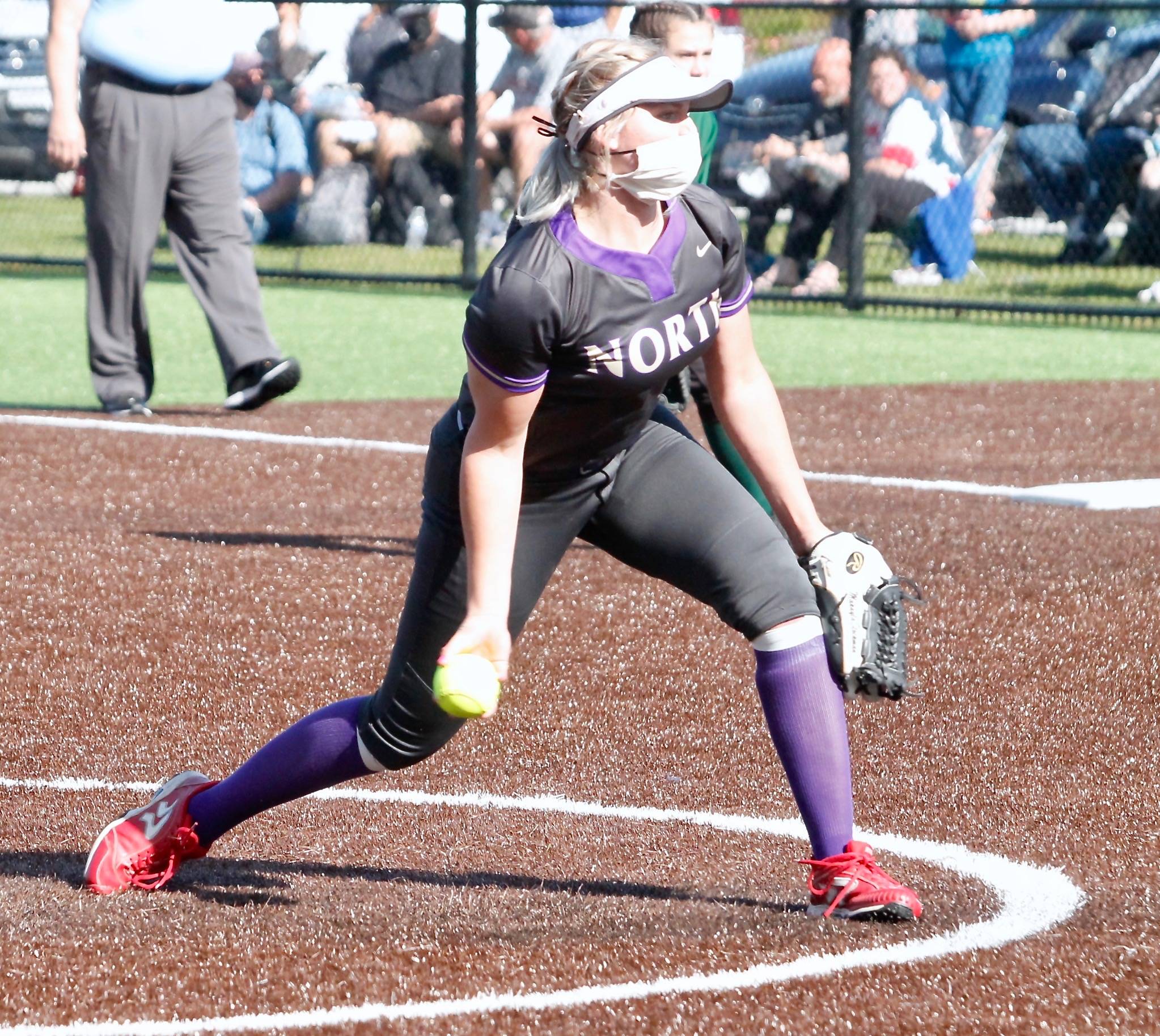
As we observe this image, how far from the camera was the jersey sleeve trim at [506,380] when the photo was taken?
12.1ft

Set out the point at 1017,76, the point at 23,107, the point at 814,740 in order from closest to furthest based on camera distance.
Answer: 1. the point at 814,740
2. the point at 1017,76
3. the point at 23,107

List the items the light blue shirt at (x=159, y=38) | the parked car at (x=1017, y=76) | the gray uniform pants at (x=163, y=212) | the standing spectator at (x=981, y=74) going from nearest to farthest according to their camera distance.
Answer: the light blue shirt at (x=159, y=38) < the gray uniform pants at (x=163, y=212) < the standing spectator at (x=981, y=74) < the parked car at (x=1017, y=76)

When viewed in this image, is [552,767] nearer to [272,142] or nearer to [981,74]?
[981,74]

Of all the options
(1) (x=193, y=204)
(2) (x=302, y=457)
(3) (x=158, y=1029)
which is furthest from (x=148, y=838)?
(1) (x=193, y=204)

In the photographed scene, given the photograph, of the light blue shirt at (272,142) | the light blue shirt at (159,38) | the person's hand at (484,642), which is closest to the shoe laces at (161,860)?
the person's hand at (484,642)

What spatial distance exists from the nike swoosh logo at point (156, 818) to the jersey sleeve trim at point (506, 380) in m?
1.18

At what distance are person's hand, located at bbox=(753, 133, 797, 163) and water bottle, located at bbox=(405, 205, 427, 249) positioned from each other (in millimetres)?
3282

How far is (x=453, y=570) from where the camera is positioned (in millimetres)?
3957

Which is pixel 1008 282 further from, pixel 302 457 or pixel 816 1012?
pixel 816 1012

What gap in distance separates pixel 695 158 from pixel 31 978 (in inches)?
70.6

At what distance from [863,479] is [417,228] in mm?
10101

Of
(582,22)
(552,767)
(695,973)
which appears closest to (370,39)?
(582,22)

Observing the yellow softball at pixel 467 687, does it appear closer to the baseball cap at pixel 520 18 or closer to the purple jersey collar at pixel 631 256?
the purple jersey collar at pixel 631 256

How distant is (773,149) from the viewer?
631 inches
